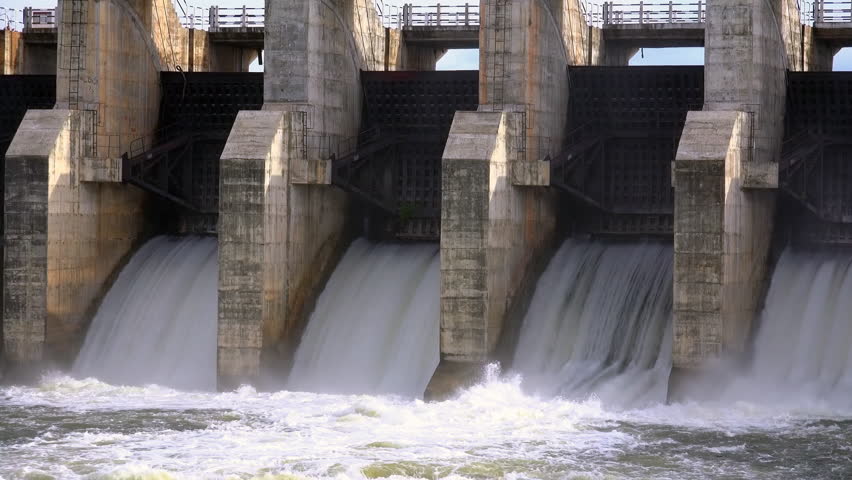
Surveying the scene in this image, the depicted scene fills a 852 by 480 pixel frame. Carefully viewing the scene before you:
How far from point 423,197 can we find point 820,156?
839 cm

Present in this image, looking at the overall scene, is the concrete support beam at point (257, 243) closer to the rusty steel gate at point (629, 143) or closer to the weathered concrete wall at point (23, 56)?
the rusty steel gate at point (629, 143)

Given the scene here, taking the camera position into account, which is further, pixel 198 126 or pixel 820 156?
pixel 198 126

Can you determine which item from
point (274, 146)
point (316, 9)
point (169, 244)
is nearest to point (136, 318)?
point (169, 244)

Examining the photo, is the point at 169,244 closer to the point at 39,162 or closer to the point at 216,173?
the point at 216,173

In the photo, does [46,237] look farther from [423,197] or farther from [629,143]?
[629,143]

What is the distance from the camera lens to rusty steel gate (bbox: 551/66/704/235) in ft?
96.3

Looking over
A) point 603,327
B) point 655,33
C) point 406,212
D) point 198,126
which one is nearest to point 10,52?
point 198,126

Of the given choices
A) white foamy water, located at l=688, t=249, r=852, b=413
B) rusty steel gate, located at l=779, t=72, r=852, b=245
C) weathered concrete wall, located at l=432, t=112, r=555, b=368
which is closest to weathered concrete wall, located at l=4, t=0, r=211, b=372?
weathered concrete wall, located at l=432, t=112, r=555, b=368

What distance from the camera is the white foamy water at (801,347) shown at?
969 inches

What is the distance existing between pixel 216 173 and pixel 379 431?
1165 centimetres

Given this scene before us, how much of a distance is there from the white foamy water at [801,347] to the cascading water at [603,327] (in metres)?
1.33

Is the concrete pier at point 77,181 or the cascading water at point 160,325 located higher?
the concrete pier at point 77,181

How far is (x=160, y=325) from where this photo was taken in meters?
30.0

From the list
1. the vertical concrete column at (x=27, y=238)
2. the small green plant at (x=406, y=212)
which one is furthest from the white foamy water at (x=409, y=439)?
the small green plant at (x=406, y=212)
